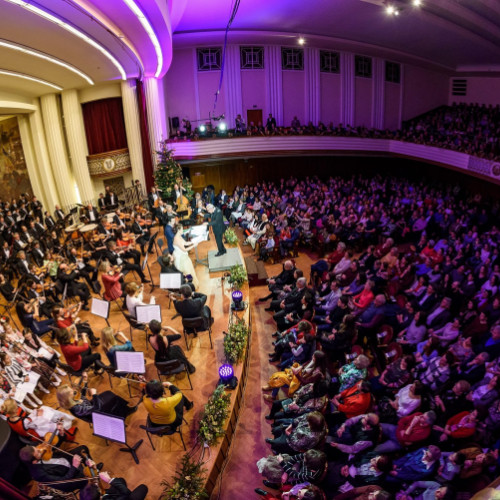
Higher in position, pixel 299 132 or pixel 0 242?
pixel 299 132

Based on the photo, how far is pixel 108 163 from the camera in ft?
44.7

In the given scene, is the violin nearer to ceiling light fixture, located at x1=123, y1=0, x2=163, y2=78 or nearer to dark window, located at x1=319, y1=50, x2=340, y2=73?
ceiling light fixture, located at x1=123, y1=0, x2=163, y2=78

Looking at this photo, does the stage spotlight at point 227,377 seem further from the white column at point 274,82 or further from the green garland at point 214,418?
the white column at point 274,82

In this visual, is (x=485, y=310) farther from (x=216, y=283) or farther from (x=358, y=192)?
(x=358, y=192)

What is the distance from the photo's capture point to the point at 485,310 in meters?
5.99

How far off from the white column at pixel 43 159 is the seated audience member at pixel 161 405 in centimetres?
1193

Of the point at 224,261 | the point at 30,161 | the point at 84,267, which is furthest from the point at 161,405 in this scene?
the point at 30,161

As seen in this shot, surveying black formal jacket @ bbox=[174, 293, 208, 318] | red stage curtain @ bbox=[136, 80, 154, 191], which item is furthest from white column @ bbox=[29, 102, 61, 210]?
black formal jacket @ bbox=[174, 293, 208, 318]

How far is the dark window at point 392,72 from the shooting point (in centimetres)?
1862

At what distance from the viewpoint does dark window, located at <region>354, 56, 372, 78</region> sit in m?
18.1

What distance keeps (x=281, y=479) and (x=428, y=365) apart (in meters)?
2.41

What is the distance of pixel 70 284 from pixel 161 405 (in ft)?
13.2

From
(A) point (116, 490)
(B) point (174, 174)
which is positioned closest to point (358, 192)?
(B) point (174, 174)

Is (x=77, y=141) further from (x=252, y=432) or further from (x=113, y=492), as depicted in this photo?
(x=113, y=492)
